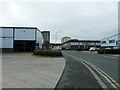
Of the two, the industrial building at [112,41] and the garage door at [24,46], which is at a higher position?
the industrial building at [112,41]

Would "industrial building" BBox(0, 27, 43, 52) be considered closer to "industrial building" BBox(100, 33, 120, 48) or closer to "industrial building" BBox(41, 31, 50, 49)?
"industrial building" BBox(41, 31, 50, 49)

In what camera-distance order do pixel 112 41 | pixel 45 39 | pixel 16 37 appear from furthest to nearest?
pixel 45 39, pixel 112 41, pixel 16 37

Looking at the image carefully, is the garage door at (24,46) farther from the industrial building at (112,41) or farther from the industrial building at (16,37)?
the industrial building at (112,41)

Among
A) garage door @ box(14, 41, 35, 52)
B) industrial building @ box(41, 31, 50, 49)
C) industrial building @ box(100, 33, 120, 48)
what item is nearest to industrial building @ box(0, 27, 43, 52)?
garage door @ box(14, 41, 35, 52)

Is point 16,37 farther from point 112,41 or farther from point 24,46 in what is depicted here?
point 112,41

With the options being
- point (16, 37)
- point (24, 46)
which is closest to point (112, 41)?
point (24, 46)

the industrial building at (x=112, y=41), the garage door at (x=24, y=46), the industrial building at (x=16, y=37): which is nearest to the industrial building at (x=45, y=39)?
the garage door at (x=24, y=46)

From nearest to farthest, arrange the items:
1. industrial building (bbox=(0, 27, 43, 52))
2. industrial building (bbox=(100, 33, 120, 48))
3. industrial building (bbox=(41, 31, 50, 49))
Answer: industrial building (bbox=(0, 27, 43, 52)), industrial building (bbox=(100, 33, 120, 48)), industrial building (bbox=(41, 31, 50, 49))

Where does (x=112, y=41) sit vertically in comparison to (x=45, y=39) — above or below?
below

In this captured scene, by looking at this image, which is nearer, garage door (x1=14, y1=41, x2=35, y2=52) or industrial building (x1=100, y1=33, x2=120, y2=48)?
garage door (x1=14, y1=41, x2=35, y2=52)

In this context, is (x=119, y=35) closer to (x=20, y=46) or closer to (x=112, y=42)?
(x=112, y=42)

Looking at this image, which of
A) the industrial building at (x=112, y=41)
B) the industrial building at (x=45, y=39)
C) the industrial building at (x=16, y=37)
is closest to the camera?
the industrial building at (x=16, y=37)

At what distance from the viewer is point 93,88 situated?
8.01 m

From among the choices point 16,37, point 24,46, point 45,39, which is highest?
point 45,39
